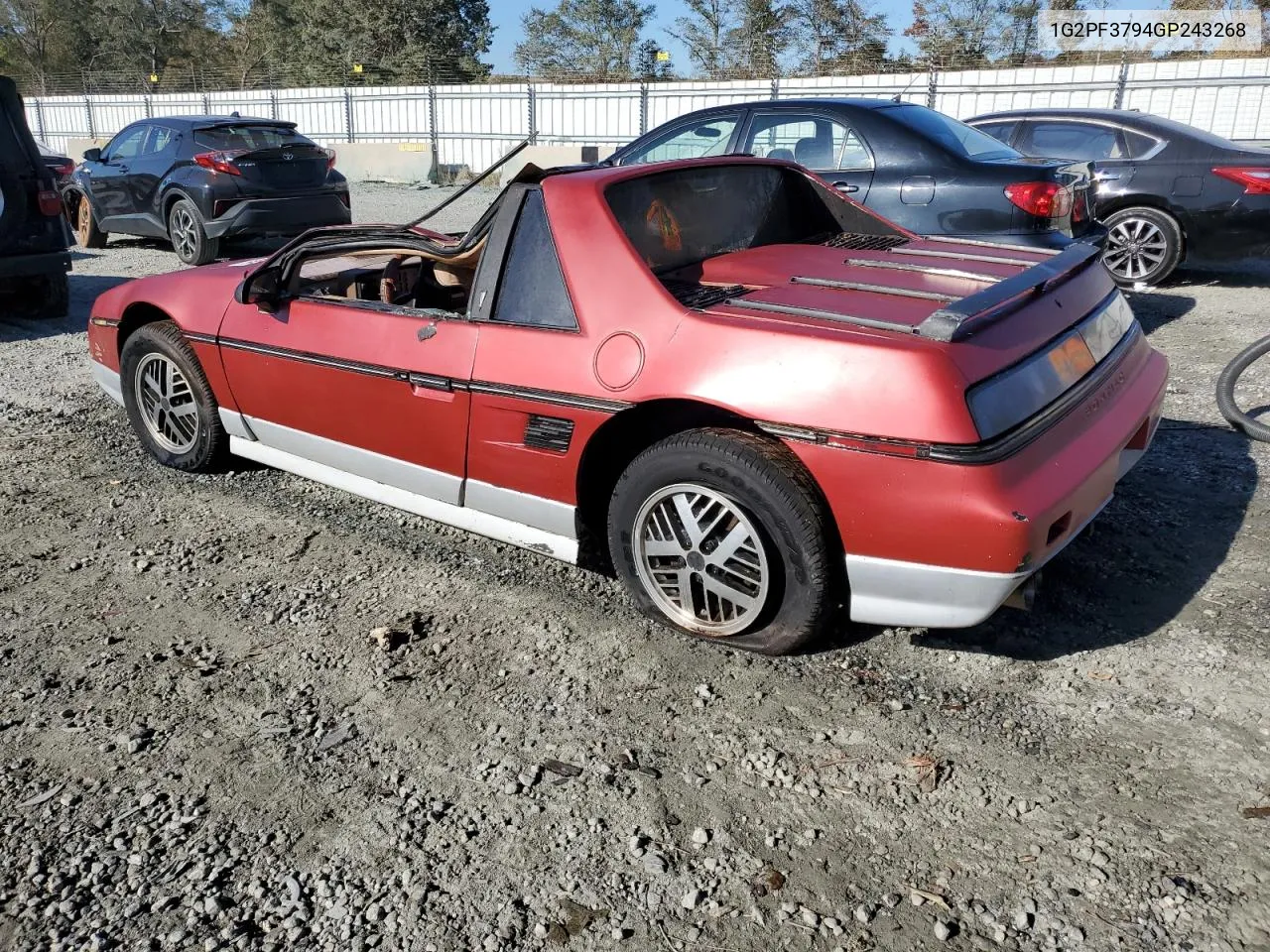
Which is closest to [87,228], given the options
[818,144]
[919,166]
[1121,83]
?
[818,144]

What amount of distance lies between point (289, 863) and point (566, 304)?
6.12 ft

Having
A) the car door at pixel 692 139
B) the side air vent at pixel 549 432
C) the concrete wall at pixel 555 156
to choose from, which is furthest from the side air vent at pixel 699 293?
the concrete wall at pixel 555 156

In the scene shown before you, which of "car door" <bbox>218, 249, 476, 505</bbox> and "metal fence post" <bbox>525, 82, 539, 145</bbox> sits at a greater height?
"metal fence post" <bbox>525, 82, 539, 145</bbox>

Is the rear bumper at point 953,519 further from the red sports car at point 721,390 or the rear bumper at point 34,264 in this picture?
the rear bumper at point 34,264

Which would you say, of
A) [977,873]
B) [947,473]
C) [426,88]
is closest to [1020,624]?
[947,473]

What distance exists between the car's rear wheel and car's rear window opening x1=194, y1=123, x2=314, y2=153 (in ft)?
7.83

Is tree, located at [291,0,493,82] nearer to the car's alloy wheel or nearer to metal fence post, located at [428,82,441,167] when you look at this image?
metal fence post, located at [428,82,441,167]

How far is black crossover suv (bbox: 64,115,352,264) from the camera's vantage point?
10.5 metres

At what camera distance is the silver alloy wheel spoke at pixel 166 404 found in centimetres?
475

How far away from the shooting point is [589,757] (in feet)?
9.04

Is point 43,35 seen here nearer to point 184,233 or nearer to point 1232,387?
point 184,233

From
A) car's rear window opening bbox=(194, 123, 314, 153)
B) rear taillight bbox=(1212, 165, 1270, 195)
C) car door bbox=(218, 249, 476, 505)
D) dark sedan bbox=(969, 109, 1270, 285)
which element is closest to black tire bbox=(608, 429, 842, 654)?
car door bbox=(218, 249, 476, 505)

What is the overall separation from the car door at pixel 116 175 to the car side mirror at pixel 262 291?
28.3 feet

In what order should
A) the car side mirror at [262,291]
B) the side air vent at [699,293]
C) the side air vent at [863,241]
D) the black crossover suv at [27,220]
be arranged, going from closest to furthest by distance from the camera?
the side air vent at [699,293], the side air vent at [863,241], the car side mirror at [262,291], the black crossover suv at [27,220]
